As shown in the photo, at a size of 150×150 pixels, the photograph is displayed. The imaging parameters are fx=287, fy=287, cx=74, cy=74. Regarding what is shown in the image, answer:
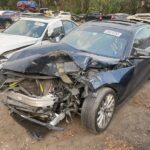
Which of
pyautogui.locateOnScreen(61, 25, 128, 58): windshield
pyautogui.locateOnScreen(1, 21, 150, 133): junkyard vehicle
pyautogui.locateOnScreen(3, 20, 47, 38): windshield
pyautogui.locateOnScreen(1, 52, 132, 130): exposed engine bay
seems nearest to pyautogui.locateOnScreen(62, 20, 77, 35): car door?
pyautogui.locateOnScreen(3, 20, 47, 38): windshield

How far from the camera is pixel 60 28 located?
9055 mm

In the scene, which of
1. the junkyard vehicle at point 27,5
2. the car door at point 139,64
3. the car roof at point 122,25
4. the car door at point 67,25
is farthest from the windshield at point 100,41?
the junkyard vehicle at point 27,5

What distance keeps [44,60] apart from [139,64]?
2.16 metres

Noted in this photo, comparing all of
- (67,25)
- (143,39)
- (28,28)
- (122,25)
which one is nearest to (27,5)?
(67,25)

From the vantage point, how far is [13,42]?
758 centimetres

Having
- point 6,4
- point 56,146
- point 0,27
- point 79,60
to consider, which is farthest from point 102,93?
point 6,4

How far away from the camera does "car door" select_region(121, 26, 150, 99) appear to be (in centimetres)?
544

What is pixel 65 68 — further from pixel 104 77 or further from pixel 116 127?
pixel 116 127

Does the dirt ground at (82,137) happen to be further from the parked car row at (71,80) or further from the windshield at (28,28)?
the windshield at (28,28)

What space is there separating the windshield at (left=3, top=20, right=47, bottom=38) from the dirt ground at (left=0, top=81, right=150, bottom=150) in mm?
3454

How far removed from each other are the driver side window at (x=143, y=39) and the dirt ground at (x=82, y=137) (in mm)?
1459

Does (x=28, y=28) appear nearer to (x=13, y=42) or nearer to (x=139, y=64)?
(x=13, y=42)

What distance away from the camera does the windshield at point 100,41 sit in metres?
5.45

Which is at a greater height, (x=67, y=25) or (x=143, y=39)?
(x=143, y=39)
